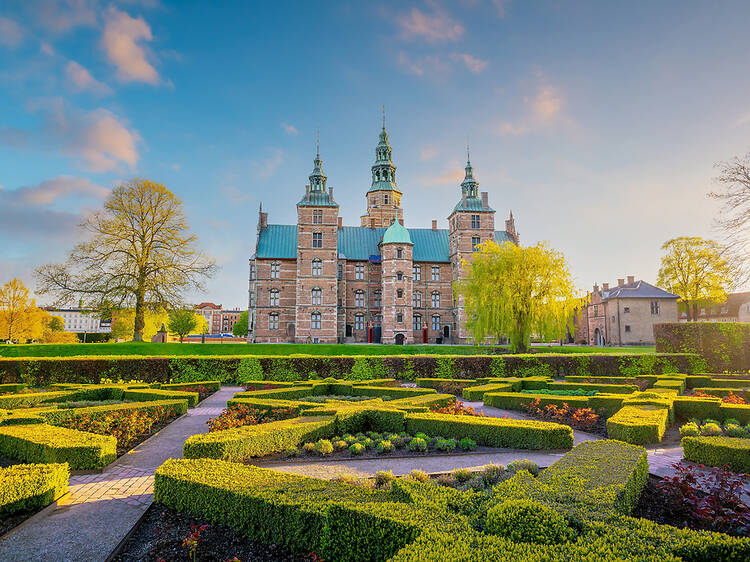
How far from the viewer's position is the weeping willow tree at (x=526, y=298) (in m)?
28.8

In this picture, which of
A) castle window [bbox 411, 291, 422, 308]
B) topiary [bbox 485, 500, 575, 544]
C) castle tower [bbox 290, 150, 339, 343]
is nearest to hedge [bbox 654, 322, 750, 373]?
topiary [bbox 485, 500, 575, 544]

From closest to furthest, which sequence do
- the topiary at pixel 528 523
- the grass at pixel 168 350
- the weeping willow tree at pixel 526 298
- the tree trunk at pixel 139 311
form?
the topiary at pixel 528 523, the grass at pixel 168 350, the weeping willow tree at pixel 526 298, the tree trunk at pixel 139 311

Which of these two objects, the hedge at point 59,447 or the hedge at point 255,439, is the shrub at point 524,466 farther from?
the hedge at point 59,447

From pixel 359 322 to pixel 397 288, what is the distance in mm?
6563

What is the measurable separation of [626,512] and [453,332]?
145 ft

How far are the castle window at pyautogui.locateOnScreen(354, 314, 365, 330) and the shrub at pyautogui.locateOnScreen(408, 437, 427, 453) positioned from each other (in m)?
40.9

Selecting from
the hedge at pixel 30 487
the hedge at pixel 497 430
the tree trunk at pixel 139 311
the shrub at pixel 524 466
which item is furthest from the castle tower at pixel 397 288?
the hedge at pixel 30 487

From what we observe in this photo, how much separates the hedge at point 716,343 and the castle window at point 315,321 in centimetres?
3017

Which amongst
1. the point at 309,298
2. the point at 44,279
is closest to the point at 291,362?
the point at 44,279

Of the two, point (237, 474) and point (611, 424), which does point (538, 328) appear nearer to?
point (611, 424)

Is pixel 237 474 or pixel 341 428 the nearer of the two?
pixel 237 474

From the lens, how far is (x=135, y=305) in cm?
3203

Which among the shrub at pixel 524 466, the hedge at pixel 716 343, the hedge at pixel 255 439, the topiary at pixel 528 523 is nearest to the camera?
the topiary at pixel 528 523

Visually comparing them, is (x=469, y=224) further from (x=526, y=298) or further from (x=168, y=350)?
(x=168, y=350)
